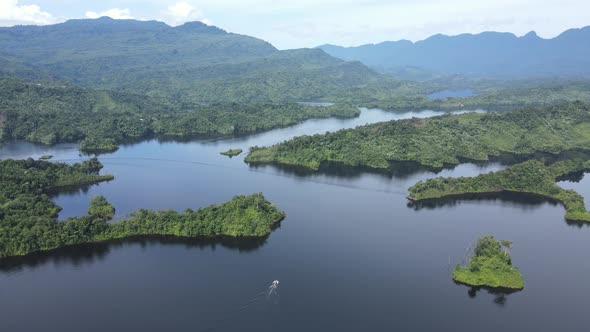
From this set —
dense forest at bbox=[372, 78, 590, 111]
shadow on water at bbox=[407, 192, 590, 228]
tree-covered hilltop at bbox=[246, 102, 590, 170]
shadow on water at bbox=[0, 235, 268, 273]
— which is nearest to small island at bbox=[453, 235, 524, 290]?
shadow on water at bbox=[407, 192, 590, 228]

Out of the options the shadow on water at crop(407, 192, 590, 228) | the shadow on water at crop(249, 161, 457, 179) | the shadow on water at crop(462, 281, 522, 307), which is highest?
the shadow on water at crop(249, 161, 457, 179)

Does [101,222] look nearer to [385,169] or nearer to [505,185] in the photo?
[385,169]

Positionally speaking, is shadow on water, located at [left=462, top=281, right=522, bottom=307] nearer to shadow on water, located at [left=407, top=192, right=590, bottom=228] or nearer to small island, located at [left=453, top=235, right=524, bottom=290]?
small island, located at [left=453, top=235, right=524, bottom=290]

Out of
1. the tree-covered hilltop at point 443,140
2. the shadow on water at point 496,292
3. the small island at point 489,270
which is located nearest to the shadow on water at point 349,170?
the tree-covered hilltop at point 443,140

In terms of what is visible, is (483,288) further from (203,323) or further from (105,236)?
(105,236)

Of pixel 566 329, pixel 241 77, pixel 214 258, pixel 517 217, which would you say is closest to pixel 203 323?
pixel 214 258

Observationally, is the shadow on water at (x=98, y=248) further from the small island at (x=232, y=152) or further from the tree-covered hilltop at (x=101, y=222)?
the small island at (x=232, y=152)
